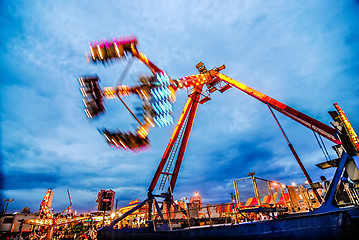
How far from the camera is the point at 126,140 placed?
1780cm

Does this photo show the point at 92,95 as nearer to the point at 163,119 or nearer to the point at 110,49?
the point at 110,49

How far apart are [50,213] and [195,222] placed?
3132 centimetres

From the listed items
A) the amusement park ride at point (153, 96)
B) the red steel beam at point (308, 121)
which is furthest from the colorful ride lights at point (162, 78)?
the red steel beam at point (308, 121)

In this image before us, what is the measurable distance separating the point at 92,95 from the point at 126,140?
5.46 metres

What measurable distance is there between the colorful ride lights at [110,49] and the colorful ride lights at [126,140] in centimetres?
708

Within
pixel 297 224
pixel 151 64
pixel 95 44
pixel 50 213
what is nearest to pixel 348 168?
pixel 297 224

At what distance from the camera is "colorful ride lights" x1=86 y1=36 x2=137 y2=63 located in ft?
46.1

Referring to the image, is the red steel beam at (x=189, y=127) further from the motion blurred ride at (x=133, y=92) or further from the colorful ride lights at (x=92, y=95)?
the colorful ride lights at (x=92, y=95)

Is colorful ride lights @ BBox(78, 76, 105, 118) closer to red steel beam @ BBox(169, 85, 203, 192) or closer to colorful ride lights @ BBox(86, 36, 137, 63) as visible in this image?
colorful ride lights @ BBox(86, 36, 137, 63)

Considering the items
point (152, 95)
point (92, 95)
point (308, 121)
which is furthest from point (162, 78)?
point (308, 121)

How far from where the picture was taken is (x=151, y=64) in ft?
54.1

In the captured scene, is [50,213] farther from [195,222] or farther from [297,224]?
[297,224]

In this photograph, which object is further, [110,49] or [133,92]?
[133,92]

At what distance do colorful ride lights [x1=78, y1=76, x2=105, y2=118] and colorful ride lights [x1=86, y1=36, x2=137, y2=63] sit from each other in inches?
103
